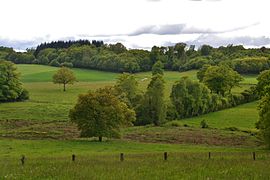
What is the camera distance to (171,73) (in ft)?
642

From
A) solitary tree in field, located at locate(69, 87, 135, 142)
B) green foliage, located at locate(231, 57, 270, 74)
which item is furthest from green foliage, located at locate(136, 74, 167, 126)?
green foliage, located at locate(231, 57, 270, 74)

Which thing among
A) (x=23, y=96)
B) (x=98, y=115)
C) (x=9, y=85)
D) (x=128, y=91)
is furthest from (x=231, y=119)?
(x=23, y=96)

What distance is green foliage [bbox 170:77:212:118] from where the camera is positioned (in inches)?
3927

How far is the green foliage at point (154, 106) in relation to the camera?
294 ft

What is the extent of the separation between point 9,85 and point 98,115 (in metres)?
53.3

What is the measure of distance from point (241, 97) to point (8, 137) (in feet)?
250

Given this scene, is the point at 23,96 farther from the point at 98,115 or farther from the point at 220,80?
the point at 98,115

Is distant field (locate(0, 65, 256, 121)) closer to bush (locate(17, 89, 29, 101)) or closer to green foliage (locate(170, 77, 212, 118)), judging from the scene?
bush (locate(17, 89, 29, 101))

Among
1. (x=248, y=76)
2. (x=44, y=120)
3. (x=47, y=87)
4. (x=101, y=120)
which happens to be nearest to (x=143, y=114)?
(x=44, y=120)

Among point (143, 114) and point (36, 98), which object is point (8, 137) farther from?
point (36, 98)

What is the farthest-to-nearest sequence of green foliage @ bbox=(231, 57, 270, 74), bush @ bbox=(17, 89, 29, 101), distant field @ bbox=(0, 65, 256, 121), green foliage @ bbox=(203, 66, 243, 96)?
green foliage @ bbox=(231, 57, 270, 74)
green foliage @ bbox=(203, 66, 243, 96)
bush @ bbox=(17, 89, 29, 101)
distant field @ bbox=(0, 65, 256, 121)

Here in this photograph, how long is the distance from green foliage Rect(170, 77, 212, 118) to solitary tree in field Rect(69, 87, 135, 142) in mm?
35753

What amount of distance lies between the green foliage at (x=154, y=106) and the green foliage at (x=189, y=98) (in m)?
9.57

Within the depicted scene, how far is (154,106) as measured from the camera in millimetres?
90125
